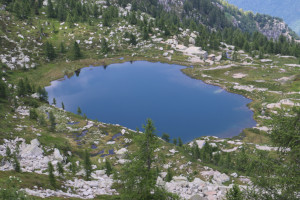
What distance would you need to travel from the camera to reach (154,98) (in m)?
70.7

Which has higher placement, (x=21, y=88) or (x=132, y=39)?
(x=132, y=39)

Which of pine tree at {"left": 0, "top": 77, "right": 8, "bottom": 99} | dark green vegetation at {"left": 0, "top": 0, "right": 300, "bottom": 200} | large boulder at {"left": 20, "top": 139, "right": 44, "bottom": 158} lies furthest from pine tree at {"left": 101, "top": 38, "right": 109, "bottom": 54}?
large boulder at {"left": 20, "top": 139, "right": 44, "bottom": 158}

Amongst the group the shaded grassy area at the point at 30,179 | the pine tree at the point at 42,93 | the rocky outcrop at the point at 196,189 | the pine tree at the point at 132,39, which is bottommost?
the rocky outcrop at the point at 196,189

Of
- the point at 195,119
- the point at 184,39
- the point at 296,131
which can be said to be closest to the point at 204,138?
the point at 195,119

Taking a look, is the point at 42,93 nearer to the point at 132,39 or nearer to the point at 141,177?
the point at 141,177

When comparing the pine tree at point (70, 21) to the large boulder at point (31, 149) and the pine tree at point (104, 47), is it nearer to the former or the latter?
the pine tree at point (104, 47)

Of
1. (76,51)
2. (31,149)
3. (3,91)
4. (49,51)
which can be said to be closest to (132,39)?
(76,51)

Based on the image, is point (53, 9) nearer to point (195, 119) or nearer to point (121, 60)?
point (121, 60)

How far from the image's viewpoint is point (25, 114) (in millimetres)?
47344

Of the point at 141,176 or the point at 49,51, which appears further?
the point at 49,51

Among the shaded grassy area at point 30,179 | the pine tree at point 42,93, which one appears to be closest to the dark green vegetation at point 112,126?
the shaded grassy area at point 30,179

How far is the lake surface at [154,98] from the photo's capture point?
56.6 meters

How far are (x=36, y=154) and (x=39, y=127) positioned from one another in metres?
12.8

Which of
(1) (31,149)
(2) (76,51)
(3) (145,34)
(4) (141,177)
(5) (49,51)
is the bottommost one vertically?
(1) (31,149)
